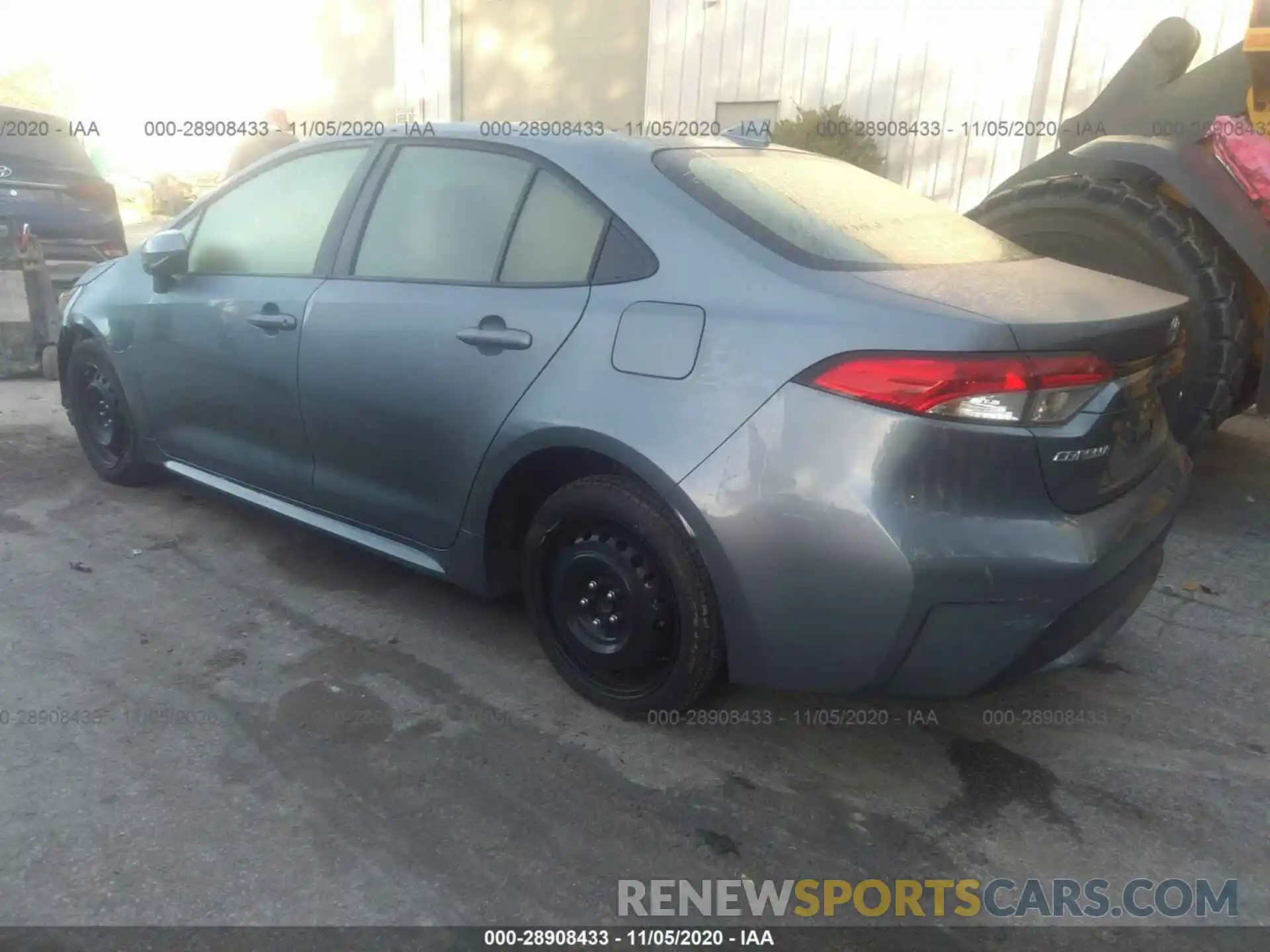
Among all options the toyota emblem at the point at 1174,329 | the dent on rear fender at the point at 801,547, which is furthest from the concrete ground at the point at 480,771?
the toyota emblem at the point at 1174,329

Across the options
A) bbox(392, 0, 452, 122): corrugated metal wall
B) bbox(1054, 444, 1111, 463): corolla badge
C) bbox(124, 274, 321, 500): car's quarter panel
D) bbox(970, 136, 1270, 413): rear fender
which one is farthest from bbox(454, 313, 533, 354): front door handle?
bbox(392, 0, 452, 122): corrugated metal wall

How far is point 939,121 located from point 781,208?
7.10 m

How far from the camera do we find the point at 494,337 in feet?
8.87

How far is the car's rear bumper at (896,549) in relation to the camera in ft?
6.89

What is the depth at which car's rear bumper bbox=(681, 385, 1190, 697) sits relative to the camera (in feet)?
6.89

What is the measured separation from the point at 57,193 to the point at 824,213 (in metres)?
6.57

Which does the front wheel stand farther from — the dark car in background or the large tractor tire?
the dark car in background

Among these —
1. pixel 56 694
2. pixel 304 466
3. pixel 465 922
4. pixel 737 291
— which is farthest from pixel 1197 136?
pixel 56 694

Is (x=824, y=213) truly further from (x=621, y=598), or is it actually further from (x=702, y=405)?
(x=621, y=598)

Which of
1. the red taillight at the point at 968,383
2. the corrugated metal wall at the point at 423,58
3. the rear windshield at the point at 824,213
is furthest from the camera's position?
the corrugated metal wall at the point at 423,58

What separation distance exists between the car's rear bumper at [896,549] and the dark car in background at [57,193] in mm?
6514

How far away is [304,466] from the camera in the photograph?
→ 332 cm

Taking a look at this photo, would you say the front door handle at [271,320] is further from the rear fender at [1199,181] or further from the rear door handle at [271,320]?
the rear fender at [1199,181]

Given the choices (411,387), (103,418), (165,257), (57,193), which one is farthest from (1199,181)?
(57,193)
